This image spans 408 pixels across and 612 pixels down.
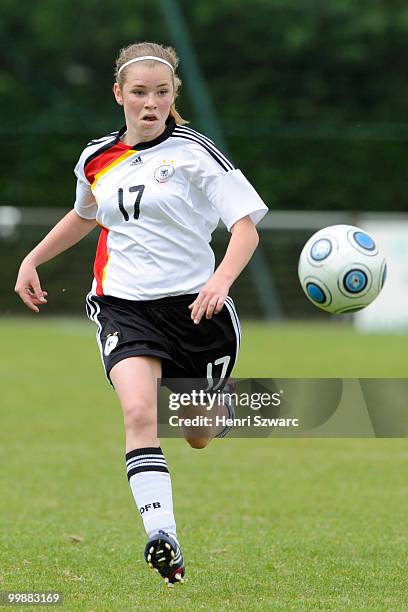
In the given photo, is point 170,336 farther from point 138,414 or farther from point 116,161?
point 116,161

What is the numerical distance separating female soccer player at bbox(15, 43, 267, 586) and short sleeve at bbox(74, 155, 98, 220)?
0.07 meters

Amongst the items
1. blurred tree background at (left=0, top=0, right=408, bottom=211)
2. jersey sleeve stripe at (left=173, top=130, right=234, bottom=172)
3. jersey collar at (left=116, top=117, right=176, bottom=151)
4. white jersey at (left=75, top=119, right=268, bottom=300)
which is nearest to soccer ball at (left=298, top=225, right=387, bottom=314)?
white jersey at (left=75, top=119, right=268, bottom=300)

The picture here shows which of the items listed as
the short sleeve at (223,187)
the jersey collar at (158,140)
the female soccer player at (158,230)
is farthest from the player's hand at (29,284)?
the short sleeve at (223,187)

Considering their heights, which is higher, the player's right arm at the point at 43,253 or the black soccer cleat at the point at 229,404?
the player's right arm at the point at 43,253

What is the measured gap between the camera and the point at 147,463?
14.0 feet

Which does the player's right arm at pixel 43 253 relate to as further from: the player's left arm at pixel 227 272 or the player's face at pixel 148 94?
the player's left arm at pixel 227 272

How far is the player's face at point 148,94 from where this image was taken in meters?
4.52

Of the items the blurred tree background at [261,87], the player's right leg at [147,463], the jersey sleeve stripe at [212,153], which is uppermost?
the blurred tree background at [261,87]

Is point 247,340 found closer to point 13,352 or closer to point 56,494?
point 13,352

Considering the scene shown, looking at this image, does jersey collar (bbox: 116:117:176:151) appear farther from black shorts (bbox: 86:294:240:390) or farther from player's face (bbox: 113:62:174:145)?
black shorts (bbox: 86:294:240:390)

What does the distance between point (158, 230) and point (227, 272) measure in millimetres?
423

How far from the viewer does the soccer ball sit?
501 cm

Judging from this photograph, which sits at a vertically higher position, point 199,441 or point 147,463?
point 199,441

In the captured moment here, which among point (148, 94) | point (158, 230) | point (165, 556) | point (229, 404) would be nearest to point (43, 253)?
point (158, 230)
